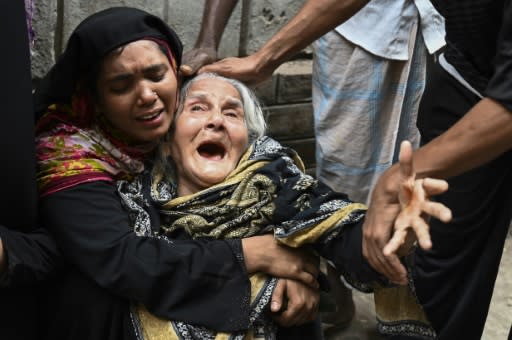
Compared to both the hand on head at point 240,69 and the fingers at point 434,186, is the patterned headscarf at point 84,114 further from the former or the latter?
the fingers at point 434,186

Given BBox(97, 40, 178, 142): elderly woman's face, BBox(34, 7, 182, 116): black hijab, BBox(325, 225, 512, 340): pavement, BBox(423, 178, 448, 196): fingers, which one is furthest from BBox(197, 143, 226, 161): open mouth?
BBox(325, 225, 512, 340): pavement

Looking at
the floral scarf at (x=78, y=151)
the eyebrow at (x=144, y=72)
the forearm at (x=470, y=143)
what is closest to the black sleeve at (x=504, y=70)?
the forearm at (x=470, y=143)

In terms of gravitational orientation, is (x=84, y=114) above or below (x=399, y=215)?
below

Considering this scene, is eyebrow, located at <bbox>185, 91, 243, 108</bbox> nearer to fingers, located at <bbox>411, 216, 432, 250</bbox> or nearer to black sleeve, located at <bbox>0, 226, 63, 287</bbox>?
black sleeve, located at <bbox>0, 226, 63, 287</bbox>

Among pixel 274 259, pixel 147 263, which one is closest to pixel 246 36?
pixel 274 259

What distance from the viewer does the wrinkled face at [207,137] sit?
2.44 m

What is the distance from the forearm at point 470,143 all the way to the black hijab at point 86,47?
925 millimetres

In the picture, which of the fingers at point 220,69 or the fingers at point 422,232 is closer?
the fingers at point 422,232

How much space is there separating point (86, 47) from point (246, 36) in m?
2.06

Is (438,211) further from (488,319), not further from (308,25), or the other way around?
(488,319)

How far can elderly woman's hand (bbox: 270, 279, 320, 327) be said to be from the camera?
230cm

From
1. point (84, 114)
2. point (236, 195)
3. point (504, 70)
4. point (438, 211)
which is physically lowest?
point (236, 195)

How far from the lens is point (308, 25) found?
274 cm

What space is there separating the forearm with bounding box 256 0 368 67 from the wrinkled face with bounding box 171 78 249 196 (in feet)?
1.06
